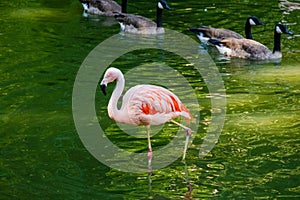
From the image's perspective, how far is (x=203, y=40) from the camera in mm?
13852

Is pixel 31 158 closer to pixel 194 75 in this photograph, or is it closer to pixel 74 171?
pixel 74 171

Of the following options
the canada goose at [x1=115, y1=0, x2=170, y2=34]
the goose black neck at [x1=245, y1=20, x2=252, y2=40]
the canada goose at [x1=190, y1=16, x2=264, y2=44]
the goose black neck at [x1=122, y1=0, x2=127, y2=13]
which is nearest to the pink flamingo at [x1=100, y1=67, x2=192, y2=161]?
the canada goose at [x1=190, y1=16, x2=264, y2=44]

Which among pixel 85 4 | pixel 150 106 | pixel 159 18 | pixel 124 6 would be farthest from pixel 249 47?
pixel 150 106

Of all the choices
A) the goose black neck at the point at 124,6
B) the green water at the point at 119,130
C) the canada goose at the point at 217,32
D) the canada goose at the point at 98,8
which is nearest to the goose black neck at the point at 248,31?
the canada goose at the point at 217,32

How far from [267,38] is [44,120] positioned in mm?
6323

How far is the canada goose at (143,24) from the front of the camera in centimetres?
1464

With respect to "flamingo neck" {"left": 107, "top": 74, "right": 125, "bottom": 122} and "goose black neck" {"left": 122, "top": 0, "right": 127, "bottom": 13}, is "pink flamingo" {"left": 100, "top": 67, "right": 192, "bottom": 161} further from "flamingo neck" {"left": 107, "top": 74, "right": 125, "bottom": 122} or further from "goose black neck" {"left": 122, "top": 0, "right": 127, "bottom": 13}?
"goose black neck" {"left": 122, "top": 0, "right": 127, "bottom": 13}

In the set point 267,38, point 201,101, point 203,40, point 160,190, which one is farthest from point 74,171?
point 267,38

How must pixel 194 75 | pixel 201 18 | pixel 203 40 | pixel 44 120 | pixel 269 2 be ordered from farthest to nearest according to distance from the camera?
1. pixel 269 2
2. pixel 201 18
3. pixel 203 40
4. pixel 194 75
5. pixel 44 120

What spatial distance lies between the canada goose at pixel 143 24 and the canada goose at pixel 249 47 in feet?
5.28

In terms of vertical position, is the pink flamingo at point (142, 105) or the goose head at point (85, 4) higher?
the pink flamingo at point (142, 105)

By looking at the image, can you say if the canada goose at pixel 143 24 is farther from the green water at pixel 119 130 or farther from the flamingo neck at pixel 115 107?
the flamingo neck at pixel 115 107

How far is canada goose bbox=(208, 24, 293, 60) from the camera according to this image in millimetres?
13016

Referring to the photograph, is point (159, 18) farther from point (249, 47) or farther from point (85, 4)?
point (249, 47)
